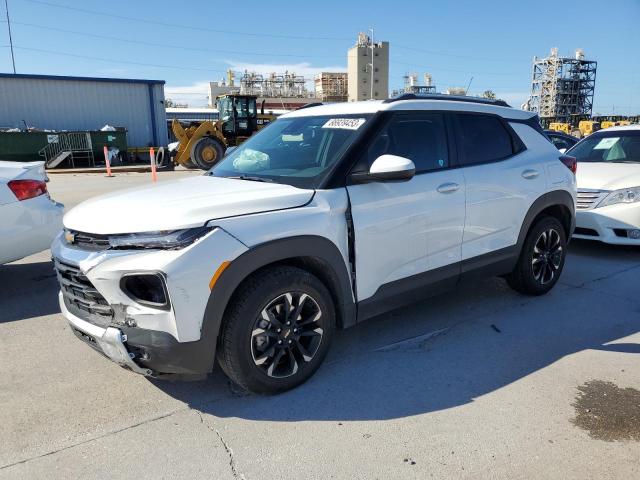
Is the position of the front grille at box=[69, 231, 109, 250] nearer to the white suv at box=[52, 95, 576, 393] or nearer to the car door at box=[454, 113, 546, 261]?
the white suv at box=[52, 95, 576, 393]

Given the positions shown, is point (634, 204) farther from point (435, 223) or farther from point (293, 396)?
point (293, 396)

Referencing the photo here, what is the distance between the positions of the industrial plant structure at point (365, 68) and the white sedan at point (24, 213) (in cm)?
9287

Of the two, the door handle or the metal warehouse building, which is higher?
the metal warehouse building

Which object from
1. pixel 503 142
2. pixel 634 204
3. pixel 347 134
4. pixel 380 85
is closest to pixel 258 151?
pixel 347 134

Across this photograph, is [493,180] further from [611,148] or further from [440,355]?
[611,148]

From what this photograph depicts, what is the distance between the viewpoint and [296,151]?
376 centimetres

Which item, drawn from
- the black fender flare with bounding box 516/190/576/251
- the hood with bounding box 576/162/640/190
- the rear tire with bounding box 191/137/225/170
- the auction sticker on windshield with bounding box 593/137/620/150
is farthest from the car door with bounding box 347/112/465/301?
the rear tire with bounding box 191/137/225/170

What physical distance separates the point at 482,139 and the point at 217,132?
1798 cm

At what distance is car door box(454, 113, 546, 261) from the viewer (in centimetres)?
404

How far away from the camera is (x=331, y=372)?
3451 millimetres

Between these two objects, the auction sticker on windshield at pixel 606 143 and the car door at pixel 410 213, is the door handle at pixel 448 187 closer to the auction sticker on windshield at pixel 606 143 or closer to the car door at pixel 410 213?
the car door at pixel 410 213

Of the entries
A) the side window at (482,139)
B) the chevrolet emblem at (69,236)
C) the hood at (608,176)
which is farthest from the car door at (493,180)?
the chevrolet emblem at (69,236)

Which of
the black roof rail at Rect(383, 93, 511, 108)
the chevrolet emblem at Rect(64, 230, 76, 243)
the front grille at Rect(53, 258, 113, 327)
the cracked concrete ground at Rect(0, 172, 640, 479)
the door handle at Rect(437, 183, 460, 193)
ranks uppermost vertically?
the black roof rail at Rect(383, 93, 511, 108)

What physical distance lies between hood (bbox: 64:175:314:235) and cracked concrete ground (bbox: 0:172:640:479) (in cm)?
113
